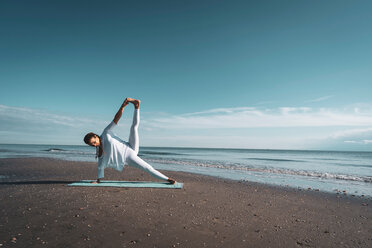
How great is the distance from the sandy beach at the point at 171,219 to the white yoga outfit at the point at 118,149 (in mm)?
799

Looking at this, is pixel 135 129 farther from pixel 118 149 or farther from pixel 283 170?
pixel 283 170

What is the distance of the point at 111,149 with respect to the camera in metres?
6.43

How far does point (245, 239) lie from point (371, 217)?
3817 millimetres

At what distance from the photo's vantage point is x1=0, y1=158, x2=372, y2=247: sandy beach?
3414 millimetres

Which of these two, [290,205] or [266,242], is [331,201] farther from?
[266,242]

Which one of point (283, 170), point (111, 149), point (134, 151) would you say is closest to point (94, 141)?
point (111, 149)

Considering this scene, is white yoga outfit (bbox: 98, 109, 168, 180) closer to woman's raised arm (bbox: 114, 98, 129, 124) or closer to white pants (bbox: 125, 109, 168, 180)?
white pants (bbox: 125, 109, 168, 180)

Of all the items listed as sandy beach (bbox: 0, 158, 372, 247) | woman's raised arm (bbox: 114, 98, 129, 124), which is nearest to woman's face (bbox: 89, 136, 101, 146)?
woman's raised arm (bbox: 114, 98, 129, 124)

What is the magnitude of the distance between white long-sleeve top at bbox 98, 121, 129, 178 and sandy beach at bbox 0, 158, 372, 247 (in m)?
0.85

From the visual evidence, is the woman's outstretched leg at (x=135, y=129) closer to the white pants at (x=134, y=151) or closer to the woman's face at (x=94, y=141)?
the white pants at (x=134, y=151)

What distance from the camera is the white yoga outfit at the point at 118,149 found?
6445 mm

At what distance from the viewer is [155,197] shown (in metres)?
5.84

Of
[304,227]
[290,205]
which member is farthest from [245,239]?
[290,205]

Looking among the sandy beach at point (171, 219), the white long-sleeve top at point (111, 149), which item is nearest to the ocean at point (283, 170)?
the sandy beach at point (171, 219)
